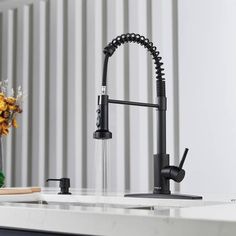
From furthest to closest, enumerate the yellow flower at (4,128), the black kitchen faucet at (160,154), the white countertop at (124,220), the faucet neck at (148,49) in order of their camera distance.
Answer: the yellow flower at (4,128) < the faucet neck at (148,49) < the black kitchen faucet at (160,154) < the white countertop at (124,220)

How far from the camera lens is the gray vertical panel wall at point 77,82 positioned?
130 inches

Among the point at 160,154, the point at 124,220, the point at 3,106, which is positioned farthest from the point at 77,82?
the point at 124,220

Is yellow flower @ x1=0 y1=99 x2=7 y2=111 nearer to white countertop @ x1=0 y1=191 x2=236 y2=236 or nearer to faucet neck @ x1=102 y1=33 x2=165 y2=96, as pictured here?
faucet neck @ x1=102 y1=33 x2=165 y2=96

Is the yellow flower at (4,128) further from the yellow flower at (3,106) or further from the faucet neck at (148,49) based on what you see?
the faucet neck at (148,49)

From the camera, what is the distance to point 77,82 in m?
3.67

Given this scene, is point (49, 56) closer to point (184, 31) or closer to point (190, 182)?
point (184, 31)

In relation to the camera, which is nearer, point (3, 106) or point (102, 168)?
point (102, 168)

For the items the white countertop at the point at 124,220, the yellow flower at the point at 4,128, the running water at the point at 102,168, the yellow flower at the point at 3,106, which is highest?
the yellow flower at the point at 3,106

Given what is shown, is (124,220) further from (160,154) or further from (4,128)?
(4,128)

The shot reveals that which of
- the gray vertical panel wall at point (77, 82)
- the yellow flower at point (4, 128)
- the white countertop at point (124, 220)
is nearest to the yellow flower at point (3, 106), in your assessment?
the yellow flower at point (4, 128)

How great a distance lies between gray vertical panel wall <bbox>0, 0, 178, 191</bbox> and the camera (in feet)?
10.8

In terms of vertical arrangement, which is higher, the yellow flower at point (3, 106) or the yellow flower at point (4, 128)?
the yellow flower at point (3, 106)

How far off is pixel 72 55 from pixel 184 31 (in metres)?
0.90

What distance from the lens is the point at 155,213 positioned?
32.3 inches
